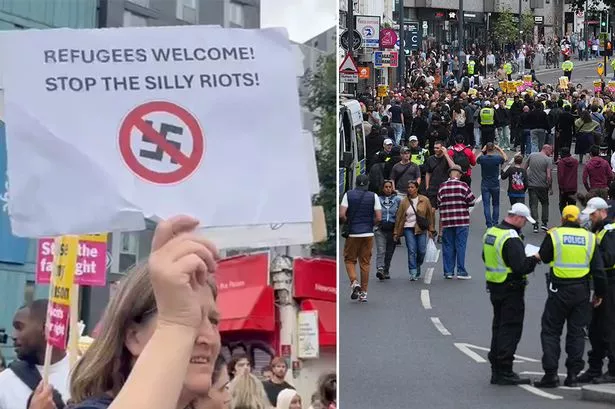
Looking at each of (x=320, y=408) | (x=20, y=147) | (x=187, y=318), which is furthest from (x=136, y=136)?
(x=187, y=318)

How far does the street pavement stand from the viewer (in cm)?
1419

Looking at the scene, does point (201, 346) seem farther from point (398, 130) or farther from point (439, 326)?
point (398, 130)

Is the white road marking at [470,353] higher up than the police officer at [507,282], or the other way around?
the police officer at [507,282]

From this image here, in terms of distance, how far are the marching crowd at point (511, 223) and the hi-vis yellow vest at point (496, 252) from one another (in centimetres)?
1

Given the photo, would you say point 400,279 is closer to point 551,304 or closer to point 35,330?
point 551,304

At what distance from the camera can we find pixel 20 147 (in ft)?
12.7

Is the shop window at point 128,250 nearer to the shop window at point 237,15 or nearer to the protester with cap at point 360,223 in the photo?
the shop window at point 237,15

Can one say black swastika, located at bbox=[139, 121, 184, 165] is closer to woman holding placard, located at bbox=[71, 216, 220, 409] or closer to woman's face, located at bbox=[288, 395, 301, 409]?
woman's face, located at bbox=[288, 395, 301, 409]

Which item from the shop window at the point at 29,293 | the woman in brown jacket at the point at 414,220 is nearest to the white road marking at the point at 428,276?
the woman in brown jacket at the point at 414,220

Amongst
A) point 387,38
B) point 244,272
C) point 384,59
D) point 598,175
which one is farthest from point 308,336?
point 387,38

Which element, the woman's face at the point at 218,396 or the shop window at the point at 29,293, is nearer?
the woman's face at the point at 218,396

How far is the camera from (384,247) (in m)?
22.4

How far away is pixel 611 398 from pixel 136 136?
35.2 ft

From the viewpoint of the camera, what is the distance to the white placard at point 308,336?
4.10 metres
